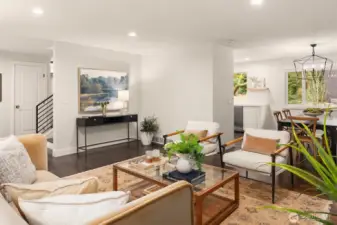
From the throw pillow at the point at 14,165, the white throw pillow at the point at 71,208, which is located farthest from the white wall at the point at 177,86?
the white throw pillow at the point at 71,208

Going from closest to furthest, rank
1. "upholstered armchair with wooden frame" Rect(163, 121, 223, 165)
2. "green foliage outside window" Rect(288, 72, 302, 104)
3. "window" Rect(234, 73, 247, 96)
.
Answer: "upholstered armchair with wooden frame" Rect(163, 121, 223, 165) → "green foliage outside window" Rect(288, 72, 302, 104) → "window" Rect(234, 73, 247, 96)

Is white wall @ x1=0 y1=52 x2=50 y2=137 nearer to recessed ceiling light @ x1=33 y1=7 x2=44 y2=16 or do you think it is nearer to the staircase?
the staircase

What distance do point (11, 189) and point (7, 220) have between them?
432mm

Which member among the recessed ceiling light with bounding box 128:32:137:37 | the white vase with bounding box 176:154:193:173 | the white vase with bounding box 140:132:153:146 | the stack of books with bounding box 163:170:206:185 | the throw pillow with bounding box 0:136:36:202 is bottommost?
the white vase with bounding box 140:132:153:146

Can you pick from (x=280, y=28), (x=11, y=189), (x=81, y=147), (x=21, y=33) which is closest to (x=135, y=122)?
(x=81, y=147)

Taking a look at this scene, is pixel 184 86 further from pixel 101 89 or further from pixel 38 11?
pixel 38 11

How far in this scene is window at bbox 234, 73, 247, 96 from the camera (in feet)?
27.1

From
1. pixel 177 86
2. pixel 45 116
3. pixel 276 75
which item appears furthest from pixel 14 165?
pixel 276 75

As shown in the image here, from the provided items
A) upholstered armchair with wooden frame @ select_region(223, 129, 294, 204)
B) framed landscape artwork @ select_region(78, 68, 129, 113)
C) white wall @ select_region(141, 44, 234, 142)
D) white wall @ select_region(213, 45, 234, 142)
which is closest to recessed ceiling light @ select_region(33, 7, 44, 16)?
framed landscape artwork @ select_region(78, 68, 129, 113)

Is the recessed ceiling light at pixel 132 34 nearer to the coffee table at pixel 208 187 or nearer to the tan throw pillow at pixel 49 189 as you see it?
the coffee table at pixel 208 187

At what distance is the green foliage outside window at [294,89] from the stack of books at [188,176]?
5852 millimetres

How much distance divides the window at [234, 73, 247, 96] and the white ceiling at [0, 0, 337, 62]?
9.59 feet

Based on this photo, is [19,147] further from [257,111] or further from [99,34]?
[257,111]

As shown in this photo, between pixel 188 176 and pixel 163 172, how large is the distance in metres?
0.35
